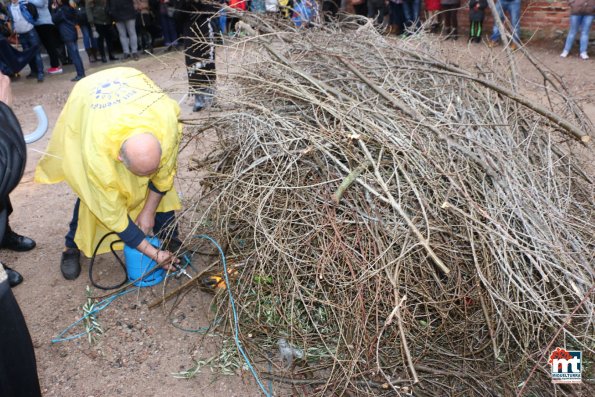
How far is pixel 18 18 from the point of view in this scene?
789cm

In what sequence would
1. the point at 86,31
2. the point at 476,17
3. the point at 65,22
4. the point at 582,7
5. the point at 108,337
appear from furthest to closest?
the point at 86,31 → the point at 476,17 → the point at 65,22 → the point at 582,7 → the point at 108,337

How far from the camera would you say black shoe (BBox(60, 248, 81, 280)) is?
3.26 meters

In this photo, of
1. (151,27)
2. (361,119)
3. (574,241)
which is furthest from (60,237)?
(151,27)

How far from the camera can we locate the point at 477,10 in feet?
29.3

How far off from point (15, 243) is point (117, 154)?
1.52 meters

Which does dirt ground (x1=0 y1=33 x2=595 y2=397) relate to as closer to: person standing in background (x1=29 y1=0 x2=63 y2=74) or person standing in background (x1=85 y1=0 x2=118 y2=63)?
person standing in background (x1=29 y1=0 x2=63 y2=74)

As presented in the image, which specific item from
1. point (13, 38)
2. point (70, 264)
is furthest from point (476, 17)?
point (70, 264)

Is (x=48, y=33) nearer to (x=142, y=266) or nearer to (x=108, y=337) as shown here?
(x=142, y=266)

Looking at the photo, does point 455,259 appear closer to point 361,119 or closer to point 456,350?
point 456,350

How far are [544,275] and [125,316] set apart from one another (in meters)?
2.21

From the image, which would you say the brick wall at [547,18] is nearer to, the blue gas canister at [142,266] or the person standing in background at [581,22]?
the person standing in background at [581,22]

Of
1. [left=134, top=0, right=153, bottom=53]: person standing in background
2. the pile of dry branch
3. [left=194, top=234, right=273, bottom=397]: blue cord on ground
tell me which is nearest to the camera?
the pile of dry branch

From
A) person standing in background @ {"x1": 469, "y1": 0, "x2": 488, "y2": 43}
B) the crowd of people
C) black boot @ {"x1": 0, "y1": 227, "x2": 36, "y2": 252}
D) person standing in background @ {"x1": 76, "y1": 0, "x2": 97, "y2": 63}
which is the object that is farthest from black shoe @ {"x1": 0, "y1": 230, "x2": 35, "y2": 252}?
person standing in background @ {"x1": 469, "y1": 0, "x2": 488, "y2": 43}

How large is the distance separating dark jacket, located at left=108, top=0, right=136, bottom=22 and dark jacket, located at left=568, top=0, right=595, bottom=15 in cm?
719
